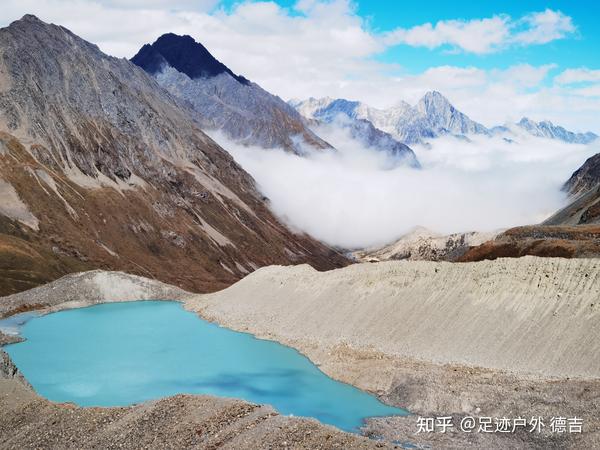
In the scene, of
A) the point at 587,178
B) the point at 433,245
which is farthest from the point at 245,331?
the point at 587,178

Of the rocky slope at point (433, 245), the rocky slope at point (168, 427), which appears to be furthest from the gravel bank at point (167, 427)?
the rocky slope at point (433, 245)

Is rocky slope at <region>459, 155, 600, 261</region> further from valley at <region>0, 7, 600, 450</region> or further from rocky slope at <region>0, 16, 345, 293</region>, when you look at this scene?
rocky slope at <region>0, 16, 345, 293</region>

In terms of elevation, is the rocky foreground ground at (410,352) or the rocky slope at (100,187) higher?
the rocky slope at (100,187)

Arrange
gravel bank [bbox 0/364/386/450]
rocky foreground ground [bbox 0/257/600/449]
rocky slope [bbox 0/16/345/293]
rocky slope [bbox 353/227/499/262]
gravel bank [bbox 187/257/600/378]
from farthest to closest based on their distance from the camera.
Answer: rocky slope [bbox 353/227/499/262] → rocky slope [bbox 0/16/345/293] → gravel bank [bbox 187/257/600/378] → rocky foreground ground [bbox 0/257/600/449] → gravel bank [bbox 0/364/386/450]

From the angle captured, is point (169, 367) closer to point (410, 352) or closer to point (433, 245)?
point (410, 352)

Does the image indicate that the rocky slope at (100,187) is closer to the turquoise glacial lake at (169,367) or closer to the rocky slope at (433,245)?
the rocky slope at (433,245)

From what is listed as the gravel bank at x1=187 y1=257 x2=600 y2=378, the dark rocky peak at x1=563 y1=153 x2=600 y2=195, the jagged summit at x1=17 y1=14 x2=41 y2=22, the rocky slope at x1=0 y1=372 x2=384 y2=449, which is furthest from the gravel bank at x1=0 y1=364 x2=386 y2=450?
the dark rocky peak at x1=563 y1=153 x2=600 y2=195
